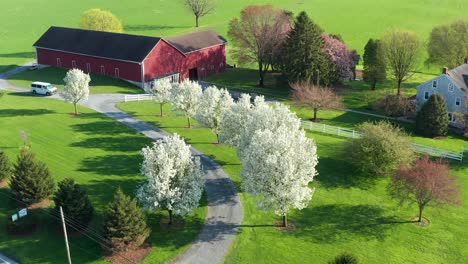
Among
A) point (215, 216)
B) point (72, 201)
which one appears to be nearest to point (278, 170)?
point (215, 216)

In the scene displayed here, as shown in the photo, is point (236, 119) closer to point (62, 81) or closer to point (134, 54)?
point (134, 54)

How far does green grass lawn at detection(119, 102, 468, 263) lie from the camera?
3634 centimetres

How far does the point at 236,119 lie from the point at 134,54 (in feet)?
123

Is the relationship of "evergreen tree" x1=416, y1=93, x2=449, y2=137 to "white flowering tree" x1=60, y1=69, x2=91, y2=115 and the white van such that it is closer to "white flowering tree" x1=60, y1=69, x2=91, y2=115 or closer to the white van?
"white flowering tree" x1=60, y1=69, x2=91, y2=115

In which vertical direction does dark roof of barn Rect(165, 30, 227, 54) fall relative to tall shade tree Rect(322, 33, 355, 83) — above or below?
above

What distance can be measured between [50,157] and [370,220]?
103ft

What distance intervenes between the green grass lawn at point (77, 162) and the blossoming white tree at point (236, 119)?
8.85 m

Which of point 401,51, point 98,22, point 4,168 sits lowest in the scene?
point 4,168

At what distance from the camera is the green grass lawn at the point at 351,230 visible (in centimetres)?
3634

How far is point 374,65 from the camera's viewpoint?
80.6 metres

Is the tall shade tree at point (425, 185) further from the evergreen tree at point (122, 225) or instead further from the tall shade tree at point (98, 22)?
the tall shade tree at point (98, 22)

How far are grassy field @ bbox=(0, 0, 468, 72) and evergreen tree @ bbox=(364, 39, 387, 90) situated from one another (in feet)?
72.6

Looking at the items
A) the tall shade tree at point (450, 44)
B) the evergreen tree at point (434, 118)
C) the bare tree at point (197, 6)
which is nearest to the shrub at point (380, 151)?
the evergreen tree at point (434, 118)

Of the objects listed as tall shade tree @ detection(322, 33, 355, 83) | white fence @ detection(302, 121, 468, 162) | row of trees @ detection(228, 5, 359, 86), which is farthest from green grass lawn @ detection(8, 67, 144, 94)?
tall shade tree @ detection(322, 33, 355, 83)
